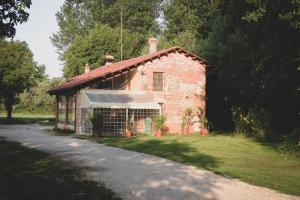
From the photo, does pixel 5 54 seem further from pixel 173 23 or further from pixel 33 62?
pixel 173 23

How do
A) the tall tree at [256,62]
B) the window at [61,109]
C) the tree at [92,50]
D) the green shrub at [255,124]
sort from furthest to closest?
the tree at [92,50] < the window at [61,109] < the green shrub at [255,124] < the tall tree at [256,62]

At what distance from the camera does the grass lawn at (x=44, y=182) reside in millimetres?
7844

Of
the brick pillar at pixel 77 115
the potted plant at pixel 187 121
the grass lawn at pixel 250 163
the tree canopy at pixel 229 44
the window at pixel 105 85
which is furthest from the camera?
the potted plant at pixel 187 121

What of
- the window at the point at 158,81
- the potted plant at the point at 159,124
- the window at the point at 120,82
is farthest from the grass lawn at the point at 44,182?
the window at the point at 158,81

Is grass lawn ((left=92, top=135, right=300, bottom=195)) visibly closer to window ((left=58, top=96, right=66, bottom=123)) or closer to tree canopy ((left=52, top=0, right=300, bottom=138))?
tree canopy ((left=52, top=0, right=300, bottom=138))

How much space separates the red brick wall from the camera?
2808cm

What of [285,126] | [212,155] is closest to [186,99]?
[285,126]

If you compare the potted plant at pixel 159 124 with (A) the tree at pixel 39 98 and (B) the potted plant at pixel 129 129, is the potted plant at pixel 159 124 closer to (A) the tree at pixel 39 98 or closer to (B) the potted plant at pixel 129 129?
(B) the potted plant at pixel 129 129

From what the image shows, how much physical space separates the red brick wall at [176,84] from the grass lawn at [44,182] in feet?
51.0

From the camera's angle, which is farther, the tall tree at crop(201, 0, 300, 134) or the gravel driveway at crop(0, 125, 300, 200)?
the tall tree at crop(201, 0, 300, 134)

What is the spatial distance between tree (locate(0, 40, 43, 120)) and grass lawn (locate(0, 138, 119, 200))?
105 feet

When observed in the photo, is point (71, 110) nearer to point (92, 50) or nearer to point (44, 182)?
point (92, 50)

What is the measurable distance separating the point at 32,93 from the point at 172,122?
41.0 metres

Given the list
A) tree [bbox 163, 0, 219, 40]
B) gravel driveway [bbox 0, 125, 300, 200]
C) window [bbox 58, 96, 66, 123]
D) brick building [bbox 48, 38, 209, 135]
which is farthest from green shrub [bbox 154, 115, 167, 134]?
tree [bbox 163, 0, 219, 40]
